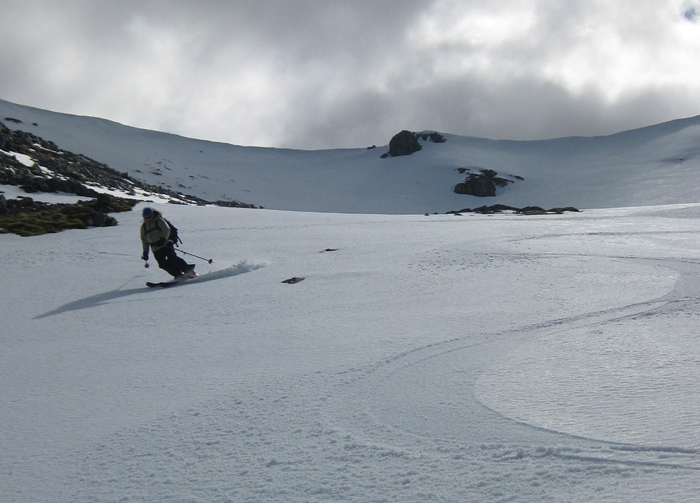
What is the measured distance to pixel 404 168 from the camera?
64.6 metres

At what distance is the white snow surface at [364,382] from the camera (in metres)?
2.59

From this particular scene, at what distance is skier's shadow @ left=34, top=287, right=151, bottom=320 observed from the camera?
272 inches

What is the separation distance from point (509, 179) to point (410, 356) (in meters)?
56.9

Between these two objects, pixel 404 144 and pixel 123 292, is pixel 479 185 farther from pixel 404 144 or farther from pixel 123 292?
pixel 123 292

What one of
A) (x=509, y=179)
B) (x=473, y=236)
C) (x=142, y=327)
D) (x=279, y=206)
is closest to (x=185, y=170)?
(x=279, y=206)

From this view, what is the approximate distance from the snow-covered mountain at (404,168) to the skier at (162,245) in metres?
38.5

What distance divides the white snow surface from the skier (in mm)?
590

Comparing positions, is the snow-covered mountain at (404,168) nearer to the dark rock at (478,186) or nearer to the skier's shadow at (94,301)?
the dark rock at (478,186)

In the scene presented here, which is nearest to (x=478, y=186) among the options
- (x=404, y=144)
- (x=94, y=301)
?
(x=404, y=144)

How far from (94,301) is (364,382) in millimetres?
5162

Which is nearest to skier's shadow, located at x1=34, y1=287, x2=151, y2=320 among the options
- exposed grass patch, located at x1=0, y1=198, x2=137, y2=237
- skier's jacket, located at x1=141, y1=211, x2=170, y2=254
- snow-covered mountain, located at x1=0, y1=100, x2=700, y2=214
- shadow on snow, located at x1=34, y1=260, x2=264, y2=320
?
shadow on snow, located at x1=34, y1=260, x2=264, y2=320

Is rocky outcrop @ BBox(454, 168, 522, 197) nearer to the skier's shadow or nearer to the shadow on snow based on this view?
the shadow on snow

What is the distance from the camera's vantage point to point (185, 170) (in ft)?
188

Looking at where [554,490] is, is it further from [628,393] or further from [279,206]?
[279,206]
